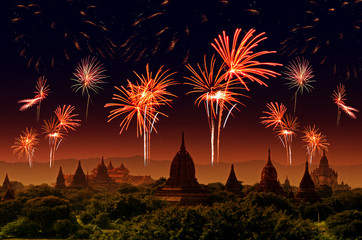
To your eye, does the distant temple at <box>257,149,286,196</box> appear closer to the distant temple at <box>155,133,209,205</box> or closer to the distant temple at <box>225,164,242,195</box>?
the distant temple at <box>225,164,242,195</box>

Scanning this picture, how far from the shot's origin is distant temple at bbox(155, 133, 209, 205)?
331 ft

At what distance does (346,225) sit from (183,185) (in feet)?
126

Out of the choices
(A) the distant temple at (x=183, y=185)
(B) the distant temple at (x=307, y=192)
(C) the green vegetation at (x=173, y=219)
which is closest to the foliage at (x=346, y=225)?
(C) the green vegetation at (x=173, y=219)

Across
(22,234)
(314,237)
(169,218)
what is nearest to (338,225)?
(314,237)

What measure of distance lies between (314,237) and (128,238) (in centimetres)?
1739

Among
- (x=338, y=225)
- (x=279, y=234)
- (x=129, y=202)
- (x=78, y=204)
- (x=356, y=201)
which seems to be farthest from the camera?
(x=78, y=204)

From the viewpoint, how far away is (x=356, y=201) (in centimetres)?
11550

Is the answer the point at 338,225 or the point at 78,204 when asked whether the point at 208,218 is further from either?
the point at 78,204

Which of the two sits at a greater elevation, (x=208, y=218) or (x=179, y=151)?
(x=179, y=151)

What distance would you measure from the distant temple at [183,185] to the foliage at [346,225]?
3081cm

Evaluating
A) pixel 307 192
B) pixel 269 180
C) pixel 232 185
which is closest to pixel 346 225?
pixel 307 192

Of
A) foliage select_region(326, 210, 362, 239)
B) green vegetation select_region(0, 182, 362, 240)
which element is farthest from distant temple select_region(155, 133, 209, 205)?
foliage select_region(326, 210, 362, 239)

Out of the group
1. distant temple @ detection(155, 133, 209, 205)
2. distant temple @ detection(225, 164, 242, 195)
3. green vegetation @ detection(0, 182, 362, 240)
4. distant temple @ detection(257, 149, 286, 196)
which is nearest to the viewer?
green vegetation @ detection(0, 182, 362, 240)

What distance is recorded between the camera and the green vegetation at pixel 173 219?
A: 149 ft
